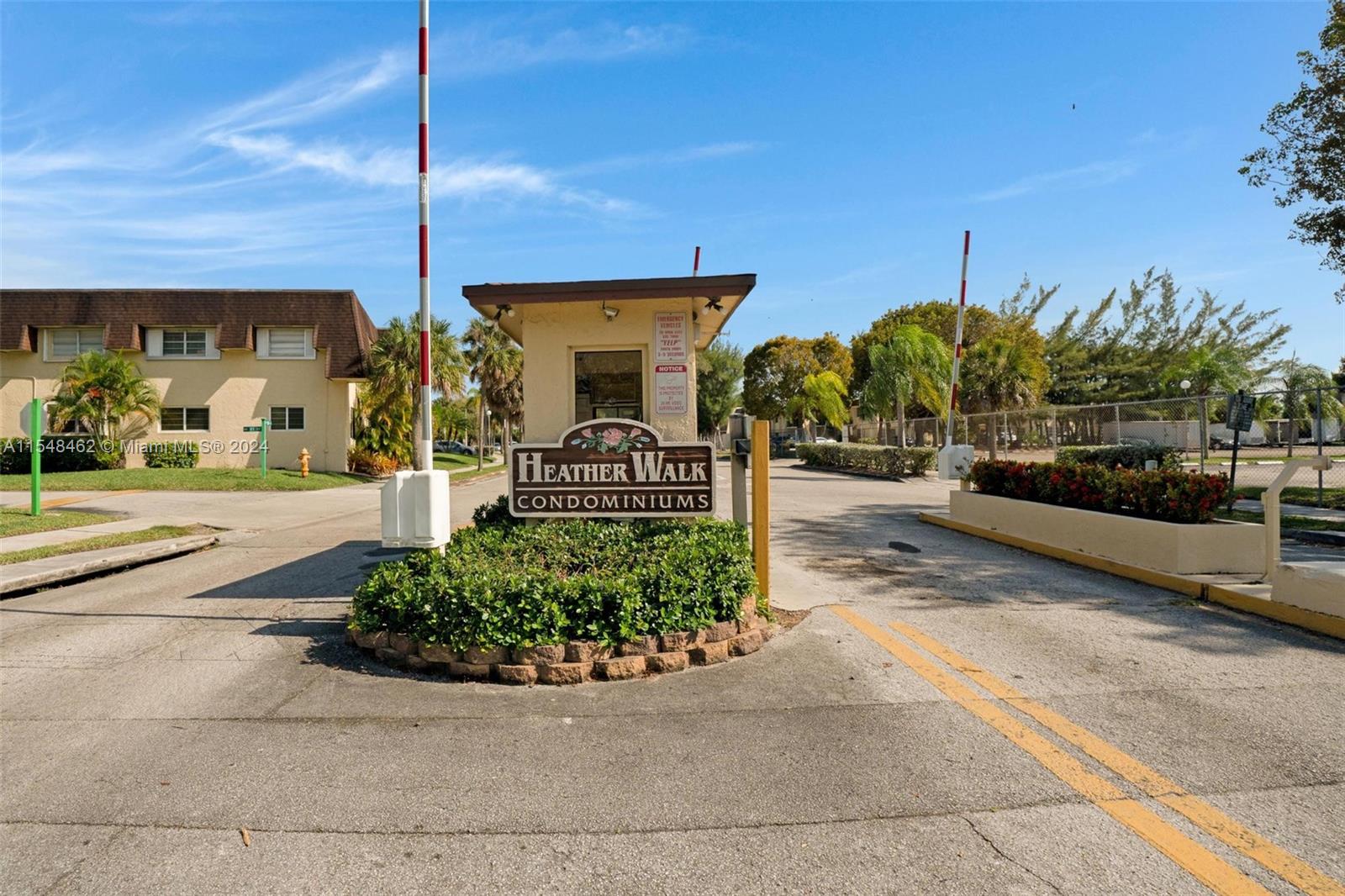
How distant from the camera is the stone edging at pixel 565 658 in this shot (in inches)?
195

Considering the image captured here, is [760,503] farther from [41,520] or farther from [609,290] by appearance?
[41,520]

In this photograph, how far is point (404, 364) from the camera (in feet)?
103

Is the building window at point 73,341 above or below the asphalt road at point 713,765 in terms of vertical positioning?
above

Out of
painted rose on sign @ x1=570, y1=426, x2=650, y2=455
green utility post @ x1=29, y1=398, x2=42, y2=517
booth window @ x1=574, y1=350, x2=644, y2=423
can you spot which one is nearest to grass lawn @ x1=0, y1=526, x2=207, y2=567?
green utility post @ x1=29, y1=398, x2=42, y2=517

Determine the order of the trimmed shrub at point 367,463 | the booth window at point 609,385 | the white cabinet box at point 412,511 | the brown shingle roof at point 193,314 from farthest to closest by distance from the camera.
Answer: the trimmed shrub at point 367,463 < the brown shingle roof at point 193,314 < the booth window at point 609,385 < the white cabinet box at point 412,511

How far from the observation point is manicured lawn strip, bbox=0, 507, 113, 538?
12641 mm

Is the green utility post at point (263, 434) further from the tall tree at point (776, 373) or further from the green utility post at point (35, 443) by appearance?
the tall tree at point (776, 373)

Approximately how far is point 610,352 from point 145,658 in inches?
199

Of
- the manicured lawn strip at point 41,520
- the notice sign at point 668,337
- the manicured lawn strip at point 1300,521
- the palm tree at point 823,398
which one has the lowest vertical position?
the manicured lawn strip at point 41,520

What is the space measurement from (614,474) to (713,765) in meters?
3.63

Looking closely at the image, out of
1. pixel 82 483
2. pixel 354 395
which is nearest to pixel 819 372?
pixel 354 395

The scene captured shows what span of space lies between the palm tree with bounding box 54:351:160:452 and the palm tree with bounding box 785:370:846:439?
35.0 m

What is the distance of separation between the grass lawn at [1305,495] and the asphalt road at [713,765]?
11269 millimetres

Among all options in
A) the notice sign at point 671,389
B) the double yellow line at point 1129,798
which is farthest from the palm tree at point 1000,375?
the double yellow line at point 1129,798
